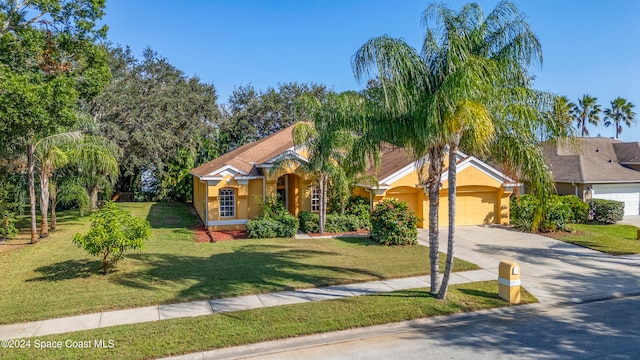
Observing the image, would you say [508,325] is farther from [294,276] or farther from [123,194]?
[123,194]

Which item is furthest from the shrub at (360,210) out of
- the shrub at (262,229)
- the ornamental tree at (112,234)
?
the ornamental tree at (112,234)

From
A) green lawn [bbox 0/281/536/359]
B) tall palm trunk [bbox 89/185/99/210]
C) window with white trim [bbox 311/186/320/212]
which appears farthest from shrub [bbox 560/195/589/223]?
tall palm trunk [bbox 89/185/99/210]

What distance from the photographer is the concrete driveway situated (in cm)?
1038

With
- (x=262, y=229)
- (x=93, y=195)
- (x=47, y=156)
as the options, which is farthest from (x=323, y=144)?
(x=93, y=195)

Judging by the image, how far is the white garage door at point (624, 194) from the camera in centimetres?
2397

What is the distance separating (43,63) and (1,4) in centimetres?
217

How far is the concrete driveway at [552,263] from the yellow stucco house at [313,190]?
2.01 meters

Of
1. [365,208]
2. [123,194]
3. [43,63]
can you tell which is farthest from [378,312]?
[123,194]

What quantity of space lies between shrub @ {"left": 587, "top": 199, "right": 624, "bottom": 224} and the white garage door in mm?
2677

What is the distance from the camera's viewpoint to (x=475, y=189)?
20344 millimetres

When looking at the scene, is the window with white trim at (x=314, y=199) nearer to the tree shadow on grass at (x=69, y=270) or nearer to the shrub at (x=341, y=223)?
the shrub at (x=341, y=223)

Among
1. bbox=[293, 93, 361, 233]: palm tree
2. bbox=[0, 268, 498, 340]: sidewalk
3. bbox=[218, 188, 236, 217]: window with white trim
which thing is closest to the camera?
bbox=[0, 268, 498, 340]: sidewalk

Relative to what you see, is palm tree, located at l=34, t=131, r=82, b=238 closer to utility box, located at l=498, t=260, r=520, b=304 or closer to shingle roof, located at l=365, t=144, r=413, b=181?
shingle roof, located at l=365, t=144, r=413, b=181

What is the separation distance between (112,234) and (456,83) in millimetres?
9961
